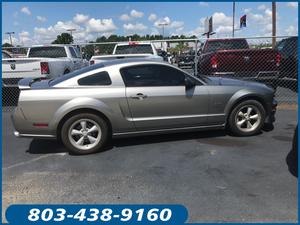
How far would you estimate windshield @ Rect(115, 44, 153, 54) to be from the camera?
1276cm

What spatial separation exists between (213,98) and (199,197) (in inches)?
101

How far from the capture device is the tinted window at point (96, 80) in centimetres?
611

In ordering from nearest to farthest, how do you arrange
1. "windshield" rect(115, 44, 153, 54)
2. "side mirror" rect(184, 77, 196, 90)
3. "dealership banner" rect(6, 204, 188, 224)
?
"dealership banner" rect(6, 204, 188, 224)
"side mirror" rect(184, 77, 196, 90)
"windshield" rect(115, 44, 153, 54)

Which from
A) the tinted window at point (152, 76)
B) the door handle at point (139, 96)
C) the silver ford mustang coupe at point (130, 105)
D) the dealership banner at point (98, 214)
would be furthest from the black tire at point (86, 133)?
the dealership banner at point (98, 214)

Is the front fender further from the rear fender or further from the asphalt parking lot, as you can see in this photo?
the rear fender

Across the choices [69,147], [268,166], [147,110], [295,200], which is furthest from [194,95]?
[295,200]

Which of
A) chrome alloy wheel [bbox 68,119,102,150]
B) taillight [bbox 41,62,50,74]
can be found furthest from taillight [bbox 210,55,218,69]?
chrome alloy wheel [bbox 68,119,102,150]

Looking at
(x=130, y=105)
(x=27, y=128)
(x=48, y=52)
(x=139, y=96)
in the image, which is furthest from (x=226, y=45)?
(x=27, y=128)

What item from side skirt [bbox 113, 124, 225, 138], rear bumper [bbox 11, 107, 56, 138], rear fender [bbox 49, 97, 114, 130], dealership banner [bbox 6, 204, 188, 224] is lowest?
dealership banner [bbox 6, 204, 188, 224]

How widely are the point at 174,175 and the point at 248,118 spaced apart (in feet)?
7.79

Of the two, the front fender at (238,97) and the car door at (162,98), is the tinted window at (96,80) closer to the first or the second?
the car door at (162,98)

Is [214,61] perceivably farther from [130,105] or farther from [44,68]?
[130,105]

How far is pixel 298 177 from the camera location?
185 inches

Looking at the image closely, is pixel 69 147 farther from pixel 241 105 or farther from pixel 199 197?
pixel 241 105
